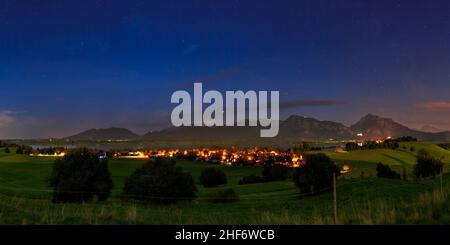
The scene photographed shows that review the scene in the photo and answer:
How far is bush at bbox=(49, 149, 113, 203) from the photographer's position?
168ft

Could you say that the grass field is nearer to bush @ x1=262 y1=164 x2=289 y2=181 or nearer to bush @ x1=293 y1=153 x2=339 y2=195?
bush @ x1=293 y1=153 x2=339 y2=195

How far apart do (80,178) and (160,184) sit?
442 inches

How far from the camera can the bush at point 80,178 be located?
2016 inches

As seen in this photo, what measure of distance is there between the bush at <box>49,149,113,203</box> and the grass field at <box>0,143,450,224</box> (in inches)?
95.1

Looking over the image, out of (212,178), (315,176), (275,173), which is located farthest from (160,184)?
(275,173)

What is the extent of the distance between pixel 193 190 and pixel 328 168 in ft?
65.1

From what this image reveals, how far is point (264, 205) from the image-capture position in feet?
133

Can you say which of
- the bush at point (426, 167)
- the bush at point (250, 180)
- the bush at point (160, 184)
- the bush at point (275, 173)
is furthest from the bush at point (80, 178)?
the bush at point (426, 167)

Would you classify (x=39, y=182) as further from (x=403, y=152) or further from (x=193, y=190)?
(x=403, y=152)

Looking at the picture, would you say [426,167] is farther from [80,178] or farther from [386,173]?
[80,178]

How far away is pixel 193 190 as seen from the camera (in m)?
54.8

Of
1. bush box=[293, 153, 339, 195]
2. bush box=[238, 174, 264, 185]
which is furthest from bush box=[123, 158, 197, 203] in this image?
bush box=[238, 174, 264, 185]
